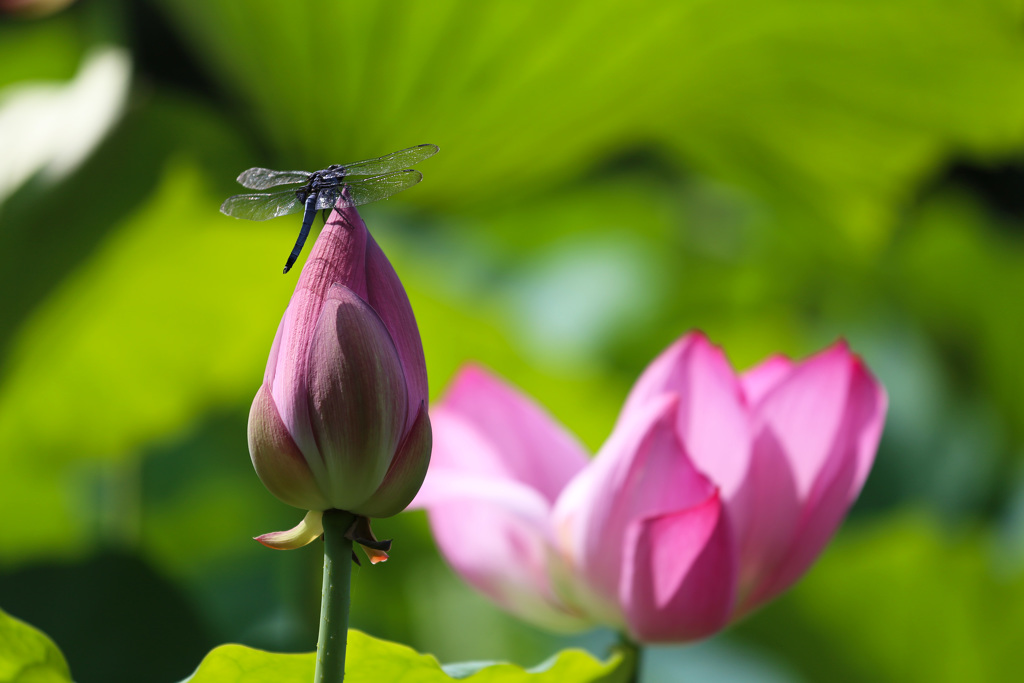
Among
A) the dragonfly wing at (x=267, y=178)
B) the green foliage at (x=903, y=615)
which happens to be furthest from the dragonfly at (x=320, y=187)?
the green foliage at (x=903, y=615)

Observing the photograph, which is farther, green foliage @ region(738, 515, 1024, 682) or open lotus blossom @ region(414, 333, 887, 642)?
green foliage @ region(738, 515, 1024, 682)

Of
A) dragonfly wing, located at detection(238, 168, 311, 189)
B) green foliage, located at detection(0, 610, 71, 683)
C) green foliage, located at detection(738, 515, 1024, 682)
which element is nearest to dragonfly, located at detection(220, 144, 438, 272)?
dragonfly wing, located at detection(238, 168, 311, 189)

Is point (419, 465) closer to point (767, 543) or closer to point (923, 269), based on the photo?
point (767, 543)

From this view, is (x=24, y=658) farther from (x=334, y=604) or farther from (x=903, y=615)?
(x=903, y=615)

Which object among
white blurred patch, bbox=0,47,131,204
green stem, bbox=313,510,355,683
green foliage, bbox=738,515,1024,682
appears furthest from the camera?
green foliage, bbox=738,515,1024,682

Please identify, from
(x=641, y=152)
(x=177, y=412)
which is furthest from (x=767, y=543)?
(x=641, y=152)

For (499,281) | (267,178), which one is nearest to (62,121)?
(267,178)

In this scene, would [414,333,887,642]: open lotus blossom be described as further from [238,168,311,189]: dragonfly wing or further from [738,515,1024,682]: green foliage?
[738,515,1024,682]: green foliage
